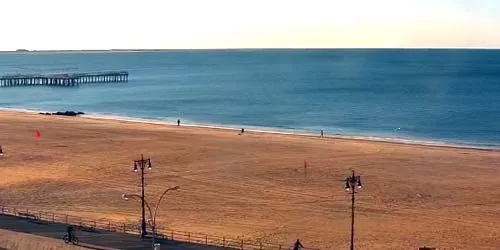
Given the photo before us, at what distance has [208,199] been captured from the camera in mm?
39594

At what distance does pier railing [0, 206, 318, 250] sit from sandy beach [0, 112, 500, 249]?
0.99 metres

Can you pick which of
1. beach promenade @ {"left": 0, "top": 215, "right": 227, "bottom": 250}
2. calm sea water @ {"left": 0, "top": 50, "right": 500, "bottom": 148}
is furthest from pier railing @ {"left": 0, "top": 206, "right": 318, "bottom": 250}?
calm sea water @ {"left": 0, "top": 50, "right": 500, "bottom": 148}

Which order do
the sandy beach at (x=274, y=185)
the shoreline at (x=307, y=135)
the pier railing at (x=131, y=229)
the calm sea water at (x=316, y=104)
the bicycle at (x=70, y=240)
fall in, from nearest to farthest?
the bicycle at (x=70, y=240) < the pier railing at (x=131, y=229) < the sandy beach at (x=274, y=185) < the shoreline at (x=307, y=135) < the calm sea water at (x=316, y=104)

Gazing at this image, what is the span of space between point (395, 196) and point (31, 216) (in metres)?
19.2

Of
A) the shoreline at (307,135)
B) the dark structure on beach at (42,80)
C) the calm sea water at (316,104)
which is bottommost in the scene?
the shoreline at (307,135)

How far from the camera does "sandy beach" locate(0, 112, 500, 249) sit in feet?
111

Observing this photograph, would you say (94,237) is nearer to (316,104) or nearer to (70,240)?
(70,240)

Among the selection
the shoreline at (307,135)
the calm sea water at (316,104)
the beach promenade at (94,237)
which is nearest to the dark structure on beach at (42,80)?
the calm sea water at (316,104)

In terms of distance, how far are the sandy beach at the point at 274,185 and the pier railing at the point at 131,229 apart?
39.0 inches

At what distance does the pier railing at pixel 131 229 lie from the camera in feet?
98.4

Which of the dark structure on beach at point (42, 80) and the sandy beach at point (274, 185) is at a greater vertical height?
the dark structure on beach at point (42, 80)

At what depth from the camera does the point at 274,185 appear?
141 feet

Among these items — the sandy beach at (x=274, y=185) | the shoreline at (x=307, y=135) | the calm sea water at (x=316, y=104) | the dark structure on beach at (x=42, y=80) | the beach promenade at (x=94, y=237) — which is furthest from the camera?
the dark structure on beach at (x=42, y=80)

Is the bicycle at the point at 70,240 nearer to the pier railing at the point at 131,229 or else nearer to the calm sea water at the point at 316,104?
the pier railing at the point at 131,229
